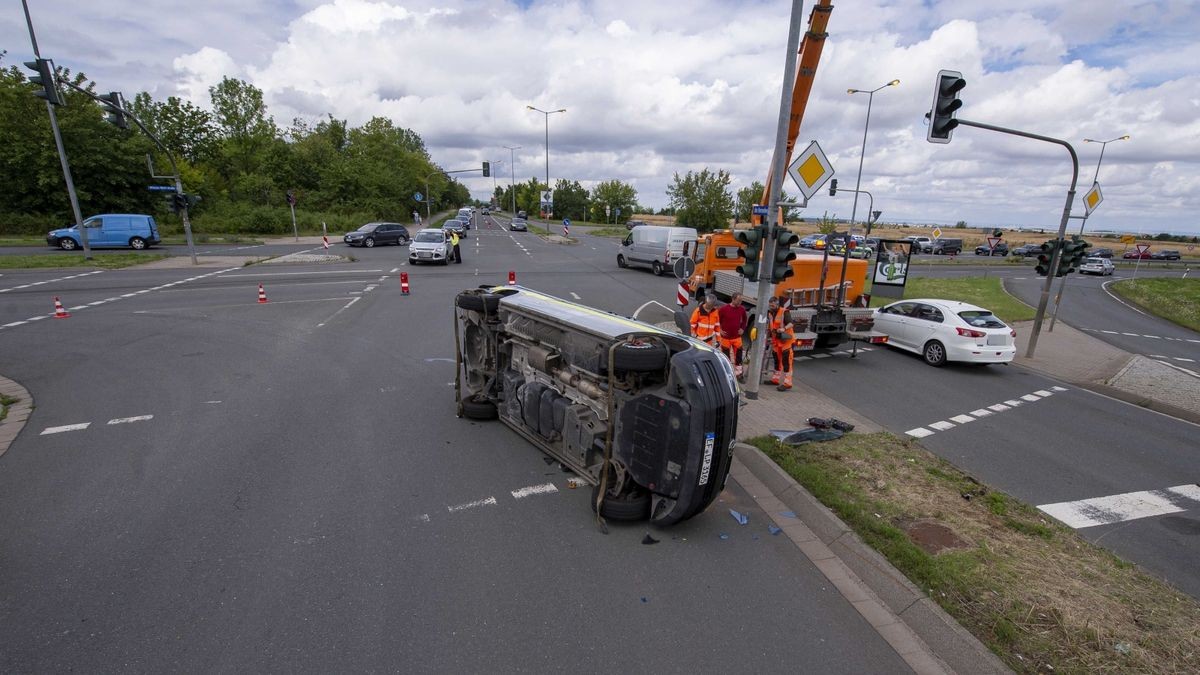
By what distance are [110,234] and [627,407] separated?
1379 inches

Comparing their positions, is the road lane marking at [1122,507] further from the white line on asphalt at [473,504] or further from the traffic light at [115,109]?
the traffic light at [115,109]

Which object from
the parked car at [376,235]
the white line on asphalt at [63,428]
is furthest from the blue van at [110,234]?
the white line on asphalt at [63,428]

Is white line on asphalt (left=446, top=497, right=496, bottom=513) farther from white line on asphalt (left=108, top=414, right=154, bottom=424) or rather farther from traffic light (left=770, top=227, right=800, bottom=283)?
traffic light (left=770, top=227, right=800, bottom=283)

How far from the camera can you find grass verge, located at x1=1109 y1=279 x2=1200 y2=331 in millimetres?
21688

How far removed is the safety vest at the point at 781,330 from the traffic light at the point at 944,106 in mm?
3839

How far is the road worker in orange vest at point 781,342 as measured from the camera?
920 centimetres

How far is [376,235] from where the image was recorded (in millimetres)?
35594

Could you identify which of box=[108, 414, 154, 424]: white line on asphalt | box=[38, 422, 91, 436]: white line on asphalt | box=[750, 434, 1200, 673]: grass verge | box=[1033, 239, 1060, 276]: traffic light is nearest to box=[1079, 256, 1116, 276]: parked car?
box=[1033, 239, 1060, 276]: traffic light

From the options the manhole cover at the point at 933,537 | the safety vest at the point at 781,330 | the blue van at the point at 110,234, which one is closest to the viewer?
the manhole cover at the point at 933,537

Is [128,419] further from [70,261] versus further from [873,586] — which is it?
[70,261]

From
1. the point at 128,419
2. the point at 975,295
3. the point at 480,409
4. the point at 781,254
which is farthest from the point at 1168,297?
the point at 128,419

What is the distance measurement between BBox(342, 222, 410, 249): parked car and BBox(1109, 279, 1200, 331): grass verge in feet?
135

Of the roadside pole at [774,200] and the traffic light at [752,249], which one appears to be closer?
the roadside pole at [774,200]

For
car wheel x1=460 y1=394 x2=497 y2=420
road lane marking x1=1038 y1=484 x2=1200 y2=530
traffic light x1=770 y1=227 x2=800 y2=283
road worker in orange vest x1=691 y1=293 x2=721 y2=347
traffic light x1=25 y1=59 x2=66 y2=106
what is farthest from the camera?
traffic light x1=25 y1=59 x2=66 y2=106
